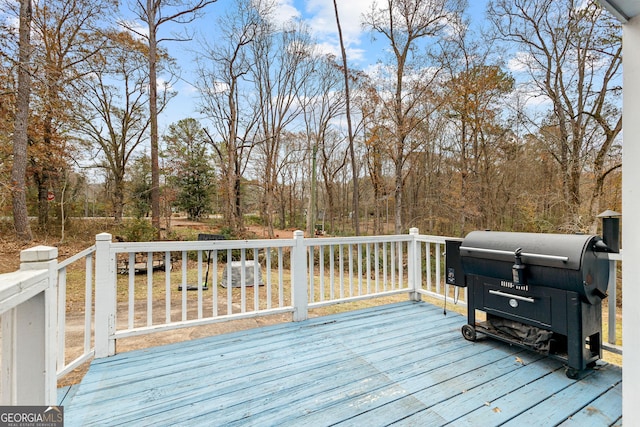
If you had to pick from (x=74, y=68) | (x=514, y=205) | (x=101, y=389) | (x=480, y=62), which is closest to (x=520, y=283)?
(x=101, y=389)

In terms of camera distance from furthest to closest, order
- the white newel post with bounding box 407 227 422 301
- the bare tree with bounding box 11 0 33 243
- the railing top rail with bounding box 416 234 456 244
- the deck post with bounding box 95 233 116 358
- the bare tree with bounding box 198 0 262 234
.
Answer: the bare tree with bounding box 198 0 262 234
the bare tree with bounding box 11 0 33 243
the white newel post with bounding box 407 227 422 301
the railing top rail with bounding box 416 234 456 244
the deck post with bounding box 95 233 116 358

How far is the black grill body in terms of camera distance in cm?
203

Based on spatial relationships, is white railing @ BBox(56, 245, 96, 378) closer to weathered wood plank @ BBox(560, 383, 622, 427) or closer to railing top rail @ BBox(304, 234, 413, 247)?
railing top rail @ BBox(304, 234, 413, 247)

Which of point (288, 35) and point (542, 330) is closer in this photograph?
point (542, 330)

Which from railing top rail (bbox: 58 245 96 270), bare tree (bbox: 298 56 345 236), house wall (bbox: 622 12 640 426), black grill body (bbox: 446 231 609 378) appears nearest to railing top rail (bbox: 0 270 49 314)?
railing top rail (bbox: 58 245 96 270)

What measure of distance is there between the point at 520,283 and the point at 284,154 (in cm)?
1232

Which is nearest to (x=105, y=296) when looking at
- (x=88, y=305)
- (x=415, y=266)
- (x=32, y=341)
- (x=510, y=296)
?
(x=88, y=305)

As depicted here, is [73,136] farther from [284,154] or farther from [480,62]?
[480,62]

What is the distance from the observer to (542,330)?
88.9 inches

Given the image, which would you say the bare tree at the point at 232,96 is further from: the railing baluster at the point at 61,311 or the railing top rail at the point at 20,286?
the railing top rail at the point at 20,286

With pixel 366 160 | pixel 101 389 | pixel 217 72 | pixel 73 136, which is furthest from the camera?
pixel 366 160

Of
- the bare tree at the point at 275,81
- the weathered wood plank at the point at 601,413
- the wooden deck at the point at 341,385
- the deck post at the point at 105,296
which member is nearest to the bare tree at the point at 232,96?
the bare tree at the point at 275,81

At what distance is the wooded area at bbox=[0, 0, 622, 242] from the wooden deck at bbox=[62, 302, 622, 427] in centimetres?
706

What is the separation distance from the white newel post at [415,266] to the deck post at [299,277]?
153cm
